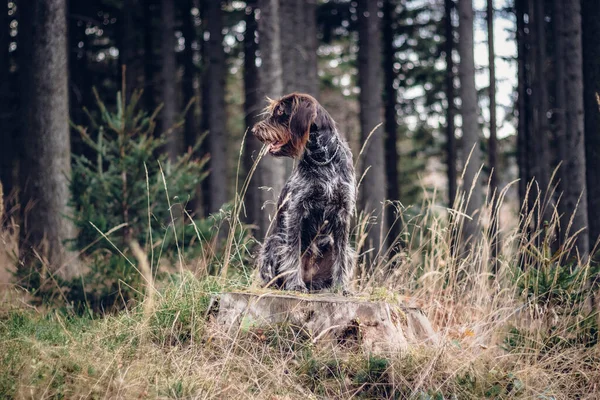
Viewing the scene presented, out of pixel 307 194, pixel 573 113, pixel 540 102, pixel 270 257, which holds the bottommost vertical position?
pixel 270 257

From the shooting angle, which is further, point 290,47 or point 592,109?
point 290,47

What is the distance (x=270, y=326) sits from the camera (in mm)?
4535

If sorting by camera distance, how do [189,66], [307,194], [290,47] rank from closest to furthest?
[307,194], [290,47], [189,66]

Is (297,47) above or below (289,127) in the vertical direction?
above

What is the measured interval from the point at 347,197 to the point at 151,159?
13.2 ft

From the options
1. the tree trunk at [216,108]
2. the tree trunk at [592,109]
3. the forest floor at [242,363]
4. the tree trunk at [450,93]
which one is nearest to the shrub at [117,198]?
the forest floor at [242,363]

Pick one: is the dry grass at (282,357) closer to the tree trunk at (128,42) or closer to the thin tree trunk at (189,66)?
the tree trunk at (128,42)

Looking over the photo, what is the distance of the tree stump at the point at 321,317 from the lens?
4.55 m

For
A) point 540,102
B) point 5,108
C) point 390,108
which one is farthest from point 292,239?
point 5,108

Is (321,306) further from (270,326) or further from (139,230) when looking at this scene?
(139,230)

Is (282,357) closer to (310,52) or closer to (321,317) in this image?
(321,317)

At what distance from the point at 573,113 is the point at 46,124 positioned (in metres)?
8.91

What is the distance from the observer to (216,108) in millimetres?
17844

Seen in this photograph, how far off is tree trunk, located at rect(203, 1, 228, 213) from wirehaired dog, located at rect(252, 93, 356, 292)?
12.5m
